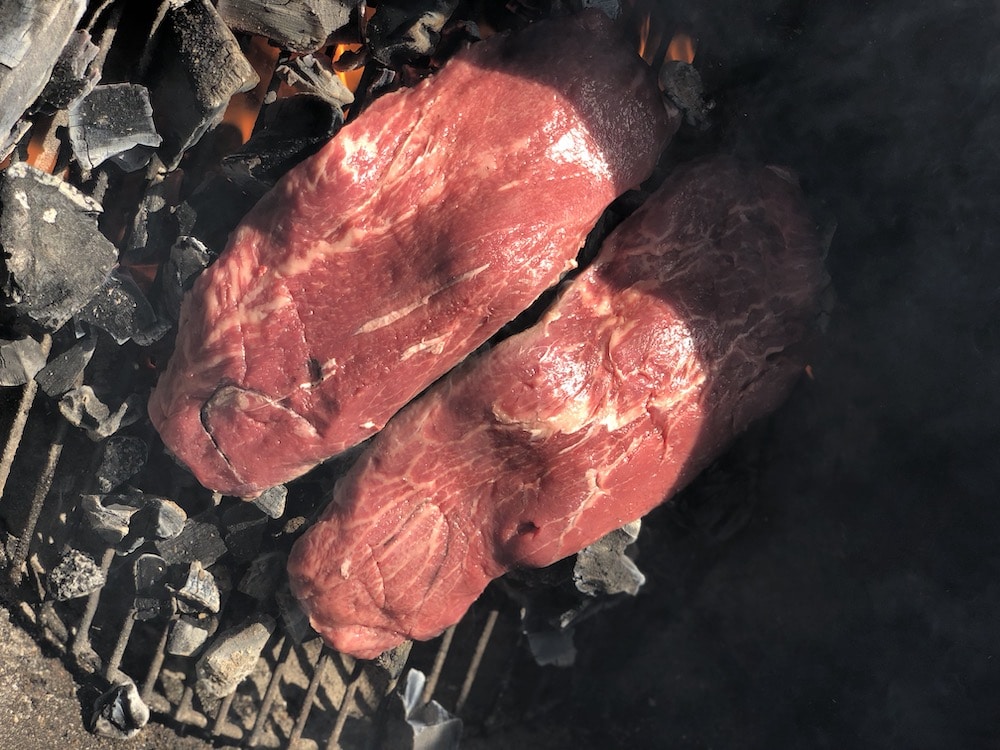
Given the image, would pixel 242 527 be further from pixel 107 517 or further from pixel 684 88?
pixel 684 88

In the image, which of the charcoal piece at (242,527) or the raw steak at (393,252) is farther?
the charcoal piece at (242,527)

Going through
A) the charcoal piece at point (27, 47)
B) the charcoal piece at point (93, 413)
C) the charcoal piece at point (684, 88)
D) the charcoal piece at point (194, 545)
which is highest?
the charcoal piece at point (27, 47)

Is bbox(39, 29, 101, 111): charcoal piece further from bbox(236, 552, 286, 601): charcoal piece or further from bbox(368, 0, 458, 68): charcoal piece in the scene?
bbox(236, 552, 286, 601): charcoal piece

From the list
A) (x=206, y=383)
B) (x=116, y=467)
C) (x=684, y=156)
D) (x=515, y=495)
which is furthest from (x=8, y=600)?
(x=684, y=156)

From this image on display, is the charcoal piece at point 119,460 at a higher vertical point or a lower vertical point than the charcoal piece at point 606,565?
higher

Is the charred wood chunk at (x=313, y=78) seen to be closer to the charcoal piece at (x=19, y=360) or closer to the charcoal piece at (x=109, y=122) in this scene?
the charcoal piece at (x=109, y=122)

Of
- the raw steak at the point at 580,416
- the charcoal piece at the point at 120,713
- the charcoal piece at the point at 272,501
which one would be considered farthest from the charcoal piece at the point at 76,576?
the raw steak at the point at 580,416

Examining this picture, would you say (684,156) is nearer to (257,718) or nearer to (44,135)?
(44,135)
